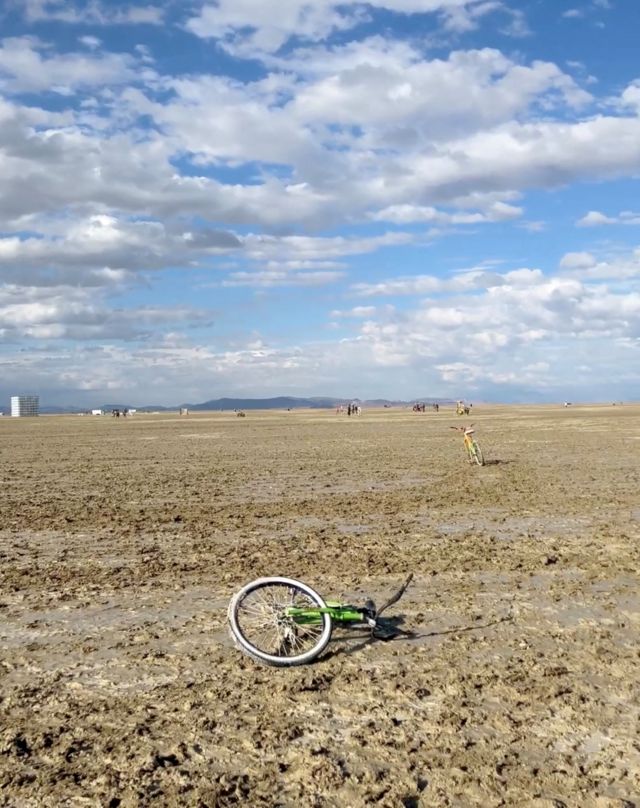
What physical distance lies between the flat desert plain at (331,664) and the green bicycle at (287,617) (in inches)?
9.9

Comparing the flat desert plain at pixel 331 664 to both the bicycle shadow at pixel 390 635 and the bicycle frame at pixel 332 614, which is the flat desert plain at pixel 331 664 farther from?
the bicycle frame at pixel 332 614

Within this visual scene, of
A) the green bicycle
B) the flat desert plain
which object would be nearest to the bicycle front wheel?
the green bicycle

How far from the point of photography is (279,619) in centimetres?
753

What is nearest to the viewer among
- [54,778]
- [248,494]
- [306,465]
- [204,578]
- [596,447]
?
[54,778]

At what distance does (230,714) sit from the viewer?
603 cm

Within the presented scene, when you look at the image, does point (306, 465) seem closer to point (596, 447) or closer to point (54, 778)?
point (596, 447)

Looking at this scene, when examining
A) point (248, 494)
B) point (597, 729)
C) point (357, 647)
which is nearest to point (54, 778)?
point (357, 647)

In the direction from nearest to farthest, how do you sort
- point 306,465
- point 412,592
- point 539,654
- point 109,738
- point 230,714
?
1. point 109,738
2. point 230,714
3. point 539,654
4. point 412,592
5. point 306,465

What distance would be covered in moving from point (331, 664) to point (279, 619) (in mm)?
710

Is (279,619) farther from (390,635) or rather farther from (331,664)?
(390,635)

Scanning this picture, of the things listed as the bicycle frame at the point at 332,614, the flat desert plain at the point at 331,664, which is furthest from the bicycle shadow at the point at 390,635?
the bicycle frame at the point at 332,614

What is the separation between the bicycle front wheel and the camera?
7391 millimetres

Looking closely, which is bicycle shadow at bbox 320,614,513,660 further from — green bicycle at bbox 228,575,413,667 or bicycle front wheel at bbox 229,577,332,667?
bicycle front wheel at bbox 229,577,332,667

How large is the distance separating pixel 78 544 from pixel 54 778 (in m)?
8.41
